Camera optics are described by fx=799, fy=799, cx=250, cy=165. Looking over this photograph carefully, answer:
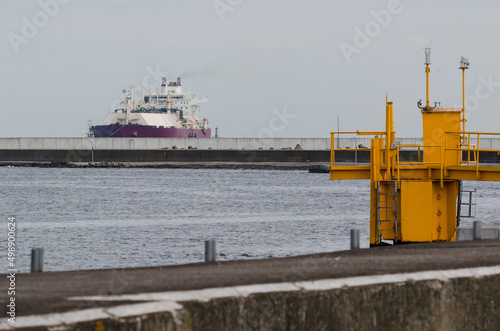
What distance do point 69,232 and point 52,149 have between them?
80686 mm

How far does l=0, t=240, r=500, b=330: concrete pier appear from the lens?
6.68 m

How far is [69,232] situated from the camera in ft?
98.7

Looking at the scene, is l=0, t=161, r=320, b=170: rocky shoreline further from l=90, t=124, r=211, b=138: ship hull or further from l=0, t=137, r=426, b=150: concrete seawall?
l=90, t=124, r=211, b=138: ship hull

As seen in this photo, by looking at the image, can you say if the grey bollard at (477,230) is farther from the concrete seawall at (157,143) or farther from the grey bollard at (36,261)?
the concrete seawall at (157,143)

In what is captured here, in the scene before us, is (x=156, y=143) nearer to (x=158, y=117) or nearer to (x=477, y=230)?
(x=158, y=117)

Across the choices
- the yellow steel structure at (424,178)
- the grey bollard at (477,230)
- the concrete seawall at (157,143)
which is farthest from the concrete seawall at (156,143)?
the grey bollard at (477,230)

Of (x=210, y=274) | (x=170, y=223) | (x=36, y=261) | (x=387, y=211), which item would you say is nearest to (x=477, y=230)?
(x=387, y=211)

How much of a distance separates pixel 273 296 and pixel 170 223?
87.7 ft

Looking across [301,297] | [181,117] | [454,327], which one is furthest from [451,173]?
[181,117]

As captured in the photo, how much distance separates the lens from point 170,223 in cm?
3391

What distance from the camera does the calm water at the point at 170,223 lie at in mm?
23797

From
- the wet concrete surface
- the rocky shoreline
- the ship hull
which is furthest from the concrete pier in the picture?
the ship hull

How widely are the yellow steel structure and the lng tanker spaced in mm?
103546

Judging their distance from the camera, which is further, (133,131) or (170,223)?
(133,131)
